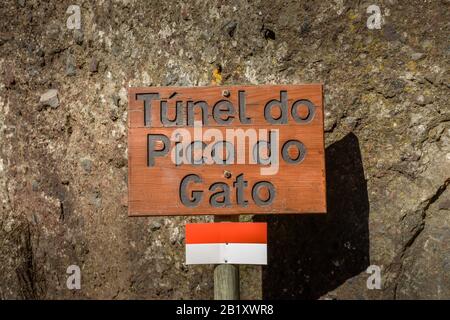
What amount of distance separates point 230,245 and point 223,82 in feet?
3.20

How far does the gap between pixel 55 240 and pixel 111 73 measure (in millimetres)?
904

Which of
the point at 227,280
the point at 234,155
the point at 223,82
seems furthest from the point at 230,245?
the point at 223,82

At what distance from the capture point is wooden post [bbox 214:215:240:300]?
Answer: 9.82 feet

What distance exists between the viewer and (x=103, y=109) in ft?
12.0

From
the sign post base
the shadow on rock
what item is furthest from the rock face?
the sign post base

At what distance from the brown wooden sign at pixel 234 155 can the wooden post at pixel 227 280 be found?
84 millimetres

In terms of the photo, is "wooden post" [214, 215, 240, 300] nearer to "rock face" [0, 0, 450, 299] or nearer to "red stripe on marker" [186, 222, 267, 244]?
"red stripe on marker" [186, 222, 267, 244]

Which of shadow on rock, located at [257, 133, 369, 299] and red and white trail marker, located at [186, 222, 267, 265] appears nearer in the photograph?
red and white trail marker, located at [186, 222, 267, 265]

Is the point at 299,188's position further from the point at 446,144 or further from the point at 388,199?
the point at 446,144

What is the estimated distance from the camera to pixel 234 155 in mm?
2951

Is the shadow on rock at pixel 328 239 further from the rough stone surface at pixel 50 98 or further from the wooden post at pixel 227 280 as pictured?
the rough stone surface at pixel 50 98

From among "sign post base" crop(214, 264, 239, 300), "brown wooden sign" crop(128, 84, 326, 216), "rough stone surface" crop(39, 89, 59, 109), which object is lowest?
"sign post base" crop(214, 264, 239, 300)

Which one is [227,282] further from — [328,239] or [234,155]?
[328,239]

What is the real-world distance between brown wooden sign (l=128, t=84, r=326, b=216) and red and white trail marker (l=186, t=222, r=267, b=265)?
0.08 m
